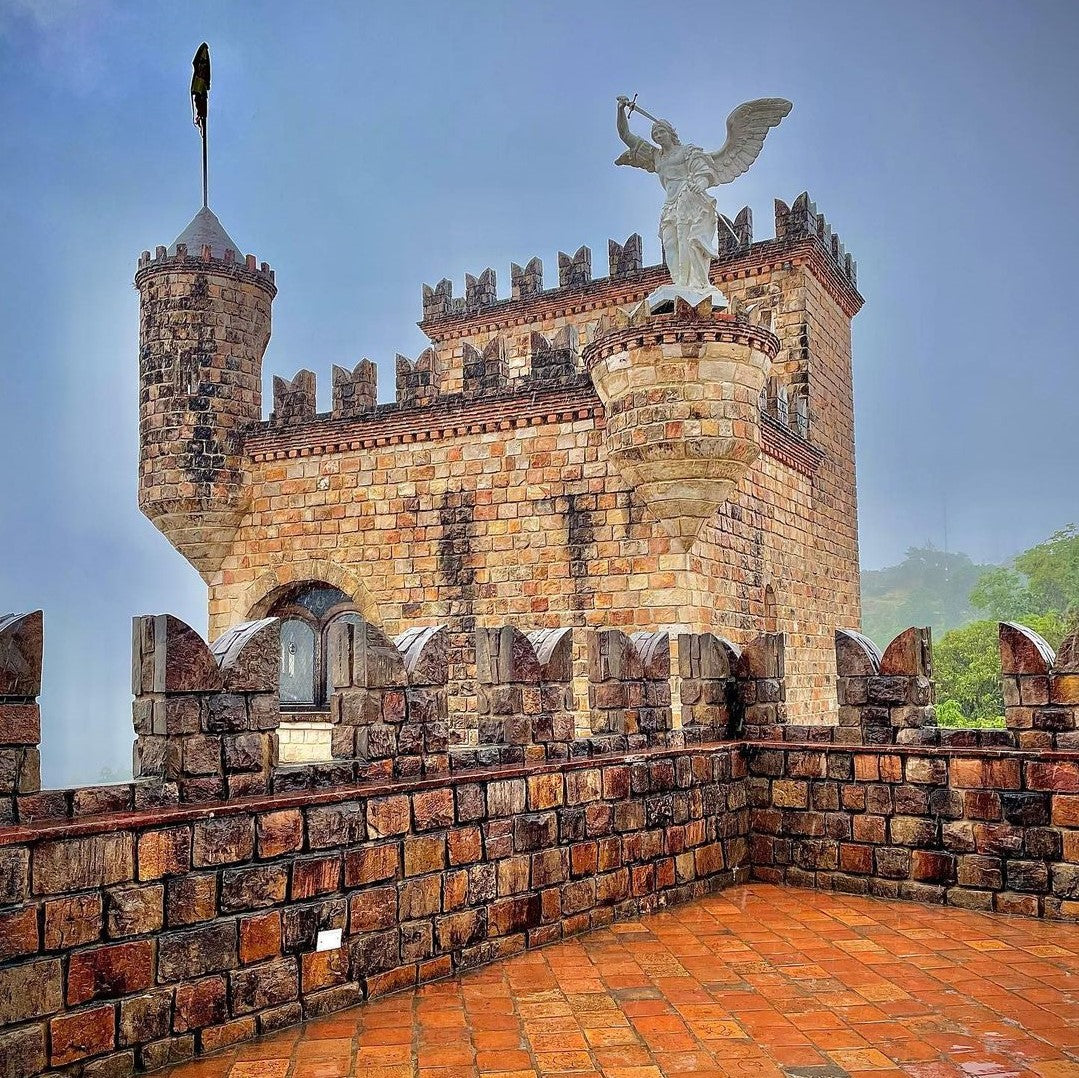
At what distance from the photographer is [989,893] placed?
6.55 m

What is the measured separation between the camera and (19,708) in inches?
157

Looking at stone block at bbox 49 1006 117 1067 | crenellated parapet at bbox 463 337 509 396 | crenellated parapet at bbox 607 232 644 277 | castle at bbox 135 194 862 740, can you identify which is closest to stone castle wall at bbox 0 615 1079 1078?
stone block at bbox 49 1006 117 1067

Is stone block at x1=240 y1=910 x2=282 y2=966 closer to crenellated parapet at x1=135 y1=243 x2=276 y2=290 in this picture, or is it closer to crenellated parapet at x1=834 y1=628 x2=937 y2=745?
crenellated parapet at x1=834 y1=628 x2=937 y2=745

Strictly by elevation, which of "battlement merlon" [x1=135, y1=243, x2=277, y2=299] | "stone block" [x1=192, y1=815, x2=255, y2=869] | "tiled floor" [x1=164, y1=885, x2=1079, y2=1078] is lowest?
"tiled floor" [x1=164, y1=885, x2=1079, y2=1078]

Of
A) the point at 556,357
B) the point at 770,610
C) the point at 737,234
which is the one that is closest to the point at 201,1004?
the point at 556,357

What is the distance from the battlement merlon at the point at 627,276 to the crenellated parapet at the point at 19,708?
12957 mm

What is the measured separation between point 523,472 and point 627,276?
18.4ft

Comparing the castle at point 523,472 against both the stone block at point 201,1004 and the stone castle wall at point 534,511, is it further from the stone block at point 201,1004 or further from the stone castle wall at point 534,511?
the stone block at point 201,1004

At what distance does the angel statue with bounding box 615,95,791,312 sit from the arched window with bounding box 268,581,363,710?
5.94 meters

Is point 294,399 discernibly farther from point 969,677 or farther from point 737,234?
point 969,677

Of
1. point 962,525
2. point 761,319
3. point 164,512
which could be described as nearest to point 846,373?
point 761,319

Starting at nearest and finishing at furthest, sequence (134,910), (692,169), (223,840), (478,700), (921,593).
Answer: (134,910) → (223,840) → (478,700) → (692,169) → (921,593)

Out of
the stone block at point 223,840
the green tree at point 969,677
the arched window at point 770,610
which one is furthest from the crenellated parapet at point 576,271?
the green tree at point 969,677

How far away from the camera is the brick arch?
44.0 ft
